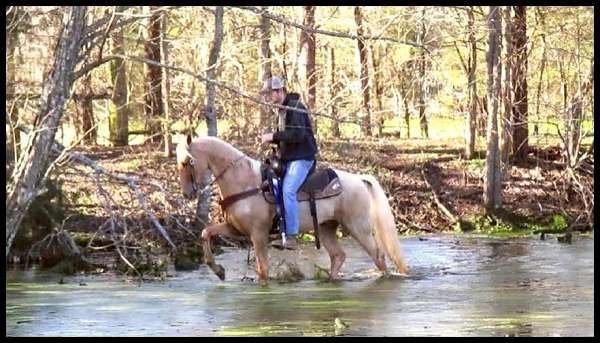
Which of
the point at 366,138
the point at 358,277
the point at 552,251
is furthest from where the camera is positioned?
the point at 366,138

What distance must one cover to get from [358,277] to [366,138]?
42.1ft

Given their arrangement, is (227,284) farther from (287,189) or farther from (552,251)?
(552,251)

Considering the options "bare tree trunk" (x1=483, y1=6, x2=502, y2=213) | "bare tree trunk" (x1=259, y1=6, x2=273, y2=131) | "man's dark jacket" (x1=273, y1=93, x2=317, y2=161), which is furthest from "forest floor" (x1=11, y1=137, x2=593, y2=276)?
"man's dark jacket" (x1=273, y1=93, x2=317, y2=161)

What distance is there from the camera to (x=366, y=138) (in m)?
28.0

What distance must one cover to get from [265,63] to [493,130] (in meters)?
4.63

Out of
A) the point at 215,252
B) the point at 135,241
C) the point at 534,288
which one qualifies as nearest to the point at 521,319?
the point at 534,288

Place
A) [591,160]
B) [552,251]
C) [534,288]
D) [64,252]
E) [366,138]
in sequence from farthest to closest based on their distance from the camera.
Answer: [366,138] → [591,160] → [552,251] → [64,252] → [534,288]

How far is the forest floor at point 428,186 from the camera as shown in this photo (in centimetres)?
2119

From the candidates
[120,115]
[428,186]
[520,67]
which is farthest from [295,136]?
[120,115]

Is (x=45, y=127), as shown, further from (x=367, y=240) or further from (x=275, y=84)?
(x=367, y=240)

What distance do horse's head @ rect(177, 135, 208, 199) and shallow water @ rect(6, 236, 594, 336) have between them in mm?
1163

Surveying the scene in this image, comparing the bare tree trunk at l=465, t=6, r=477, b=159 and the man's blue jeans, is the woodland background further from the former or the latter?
the man's blue jeans

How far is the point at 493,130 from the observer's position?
2319 cm

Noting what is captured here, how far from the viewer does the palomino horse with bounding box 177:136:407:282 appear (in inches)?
567
